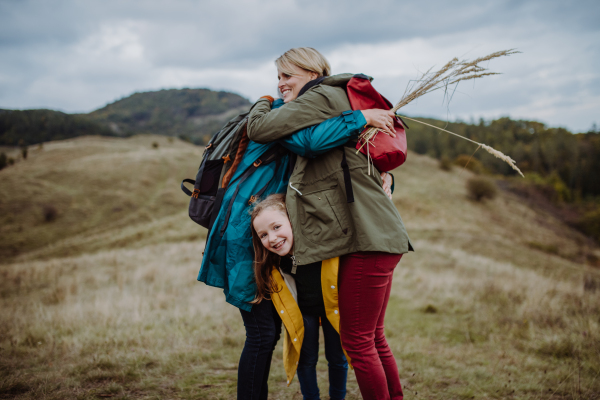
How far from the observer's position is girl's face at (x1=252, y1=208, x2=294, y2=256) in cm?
211

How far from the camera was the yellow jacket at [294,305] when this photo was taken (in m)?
2.13

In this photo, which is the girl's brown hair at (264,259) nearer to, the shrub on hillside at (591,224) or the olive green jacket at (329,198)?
the olive green jacket at (329,198)

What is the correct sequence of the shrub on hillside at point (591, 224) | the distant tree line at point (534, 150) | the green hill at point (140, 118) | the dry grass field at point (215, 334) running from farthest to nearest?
the distant tree line at point (534, 150)
the green hill at point (140, 118)
the shrub on hillside at point (591, 224)
the dry grass field at point (215, 334)

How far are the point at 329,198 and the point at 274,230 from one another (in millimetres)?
431

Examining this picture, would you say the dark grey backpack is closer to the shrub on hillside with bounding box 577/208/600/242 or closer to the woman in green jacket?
the woman in green jacket

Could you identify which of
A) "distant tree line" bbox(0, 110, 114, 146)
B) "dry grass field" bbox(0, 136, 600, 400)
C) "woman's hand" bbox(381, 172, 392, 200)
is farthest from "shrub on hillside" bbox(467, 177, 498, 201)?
"distant tree line" bbox(0, 110, 114, 146)

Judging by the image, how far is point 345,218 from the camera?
6.43ft

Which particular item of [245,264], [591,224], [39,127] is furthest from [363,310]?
[39,127]

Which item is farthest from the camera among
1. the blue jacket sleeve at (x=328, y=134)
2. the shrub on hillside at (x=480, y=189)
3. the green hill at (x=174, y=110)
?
the green hill at (x=174, y=110)

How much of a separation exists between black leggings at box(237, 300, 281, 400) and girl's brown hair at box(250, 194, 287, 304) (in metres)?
0.10

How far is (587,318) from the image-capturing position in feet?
16.1

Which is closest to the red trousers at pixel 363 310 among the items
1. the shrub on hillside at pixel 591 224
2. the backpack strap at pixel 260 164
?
the backpack strap at pixel 260 164

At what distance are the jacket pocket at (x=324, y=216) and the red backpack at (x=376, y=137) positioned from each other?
329 mm

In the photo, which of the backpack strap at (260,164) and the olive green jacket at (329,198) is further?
the backpack strap at (260,164)
